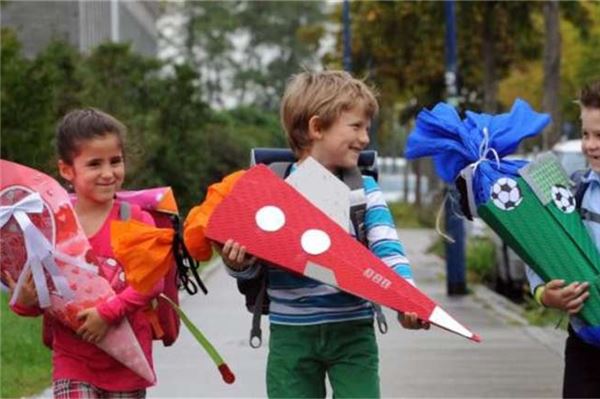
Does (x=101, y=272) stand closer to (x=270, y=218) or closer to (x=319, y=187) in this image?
(x=270, y=218)

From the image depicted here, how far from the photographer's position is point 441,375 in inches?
451

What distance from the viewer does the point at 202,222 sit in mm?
5270

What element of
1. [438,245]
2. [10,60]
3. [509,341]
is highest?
[10,60]

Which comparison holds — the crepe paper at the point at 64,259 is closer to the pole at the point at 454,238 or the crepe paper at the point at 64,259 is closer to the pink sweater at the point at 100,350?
the pink sweater at the point at 100,350

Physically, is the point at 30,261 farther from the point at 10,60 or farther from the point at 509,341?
the point at 10,60

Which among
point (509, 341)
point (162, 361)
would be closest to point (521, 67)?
point (509, 341)

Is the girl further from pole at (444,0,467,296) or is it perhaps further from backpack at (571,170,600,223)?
pole at (444,0,467,296)

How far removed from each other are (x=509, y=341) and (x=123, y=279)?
8843 millimetres

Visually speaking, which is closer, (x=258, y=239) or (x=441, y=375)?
(x=258, y=239)

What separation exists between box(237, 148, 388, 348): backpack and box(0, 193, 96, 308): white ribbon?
0.57 metres

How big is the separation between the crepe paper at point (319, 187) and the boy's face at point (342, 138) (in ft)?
0.50

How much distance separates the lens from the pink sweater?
18.7 ft

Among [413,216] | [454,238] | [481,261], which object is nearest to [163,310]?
[454,238]

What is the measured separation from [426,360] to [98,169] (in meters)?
6.89
